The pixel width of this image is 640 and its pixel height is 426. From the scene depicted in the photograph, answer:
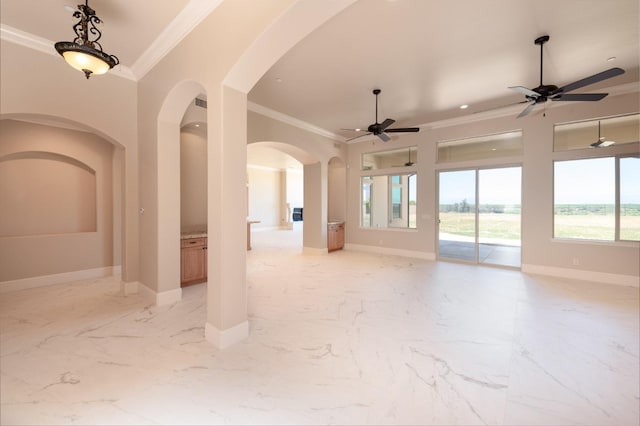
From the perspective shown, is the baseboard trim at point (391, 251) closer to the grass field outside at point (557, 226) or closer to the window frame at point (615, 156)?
the grass field outside at point (557, 226)

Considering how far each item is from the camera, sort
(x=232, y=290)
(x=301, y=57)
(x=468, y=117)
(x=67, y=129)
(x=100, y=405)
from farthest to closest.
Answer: (x=468, y=117) < (x=67, y=129) < (x=301, y=57) < (x=232, y=290) < (x=100, y=405)

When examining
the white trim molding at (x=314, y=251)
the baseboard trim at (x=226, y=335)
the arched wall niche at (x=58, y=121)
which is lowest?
the baseboard trim at (x=226, y=335)

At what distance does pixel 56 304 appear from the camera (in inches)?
143

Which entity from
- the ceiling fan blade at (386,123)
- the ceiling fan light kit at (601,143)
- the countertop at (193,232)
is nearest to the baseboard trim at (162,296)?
the countertop at (193,232)

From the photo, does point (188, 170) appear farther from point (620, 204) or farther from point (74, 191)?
point (620, 204)

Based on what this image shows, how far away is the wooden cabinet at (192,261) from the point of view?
14.4ft

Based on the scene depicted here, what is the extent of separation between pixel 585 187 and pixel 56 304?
9.12 metres

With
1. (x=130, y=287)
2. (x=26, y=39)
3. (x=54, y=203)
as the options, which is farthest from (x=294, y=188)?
(x=26, y=39)

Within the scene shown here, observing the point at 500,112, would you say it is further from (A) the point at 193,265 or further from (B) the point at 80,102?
(B) the point at 80,102

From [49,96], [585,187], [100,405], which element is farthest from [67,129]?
[585,187]

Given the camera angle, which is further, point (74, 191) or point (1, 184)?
point (74, 191)

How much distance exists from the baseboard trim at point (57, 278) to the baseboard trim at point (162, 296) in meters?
1.92

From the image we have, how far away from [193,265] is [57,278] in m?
2.42

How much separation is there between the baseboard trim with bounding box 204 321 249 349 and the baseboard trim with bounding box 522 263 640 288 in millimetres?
5863
